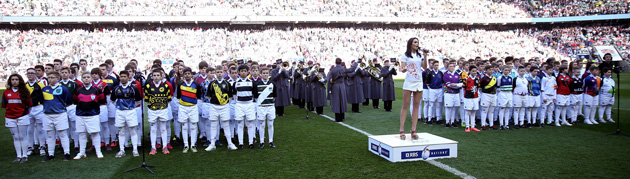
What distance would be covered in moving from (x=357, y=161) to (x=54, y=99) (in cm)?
531

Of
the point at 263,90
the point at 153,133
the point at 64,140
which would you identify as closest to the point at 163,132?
the point at 153,133

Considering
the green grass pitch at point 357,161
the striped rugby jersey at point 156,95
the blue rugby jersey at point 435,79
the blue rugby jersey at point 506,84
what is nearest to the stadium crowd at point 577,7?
the green grass pitch at point 357,161

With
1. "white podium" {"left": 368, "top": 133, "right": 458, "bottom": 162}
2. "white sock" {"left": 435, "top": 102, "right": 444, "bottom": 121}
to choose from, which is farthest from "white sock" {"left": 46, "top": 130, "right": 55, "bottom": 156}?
"white sock" {"left": 435, "top": 102, "right": 444, "bottom": 121}

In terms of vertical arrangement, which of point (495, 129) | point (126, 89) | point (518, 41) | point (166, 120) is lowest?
point (495, 129)

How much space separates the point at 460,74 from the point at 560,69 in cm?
298

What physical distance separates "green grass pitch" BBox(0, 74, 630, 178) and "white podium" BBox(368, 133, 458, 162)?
14cm

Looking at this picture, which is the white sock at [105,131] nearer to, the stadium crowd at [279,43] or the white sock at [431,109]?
the white sock at [431,109]

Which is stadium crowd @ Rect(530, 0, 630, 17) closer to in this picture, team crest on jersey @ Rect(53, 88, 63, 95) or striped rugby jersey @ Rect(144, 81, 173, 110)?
striped rugby jersey @ Rect(144, 81, 173, 110)

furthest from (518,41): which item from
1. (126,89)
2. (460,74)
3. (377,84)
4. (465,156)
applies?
(126,89)

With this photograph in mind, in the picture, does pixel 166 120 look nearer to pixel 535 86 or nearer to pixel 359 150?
pixel 359 150

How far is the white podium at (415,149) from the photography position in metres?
5.99

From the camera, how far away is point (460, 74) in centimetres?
950

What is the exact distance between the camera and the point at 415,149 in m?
6.05

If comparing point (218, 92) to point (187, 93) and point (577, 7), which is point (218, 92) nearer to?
point (187, 93)
